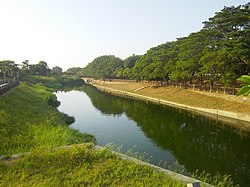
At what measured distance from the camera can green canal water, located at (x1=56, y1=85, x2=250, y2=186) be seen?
15.6 metres

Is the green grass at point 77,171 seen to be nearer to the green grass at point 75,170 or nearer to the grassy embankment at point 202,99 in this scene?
the green grass at point 75,170

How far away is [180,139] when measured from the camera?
21578 millimetres

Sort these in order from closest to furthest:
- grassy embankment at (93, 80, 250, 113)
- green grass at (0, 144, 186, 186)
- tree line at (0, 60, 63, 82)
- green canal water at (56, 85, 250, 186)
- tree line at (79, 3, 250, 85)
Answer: green grass at (0, 144, 186, 186), green canal water at (56, 85, 250, 186), grassy embankment at (93, 80, 250, 113), tree line at (79, 3, 250, 85), tree line at (0, 60, 63, 82)

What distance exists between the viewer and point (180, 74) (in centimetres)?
4100

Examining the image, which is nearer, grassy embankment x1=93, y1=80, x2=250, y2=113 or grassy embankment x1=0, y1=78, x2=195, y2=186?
grassy embankment x1=0, y1=78, x2=195, y2=186

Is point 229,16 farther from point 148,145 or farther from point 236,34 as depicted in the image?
point 148,145

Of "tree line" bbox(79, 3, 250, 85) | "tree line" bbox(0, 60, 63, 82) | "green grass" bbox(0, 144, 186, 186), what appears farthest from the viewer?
"tree line" bbox(0, 60, 63, 82)

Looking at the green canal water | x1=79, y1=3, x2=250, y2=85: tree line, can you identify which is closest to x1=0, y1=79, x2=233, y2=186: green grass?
the green canal water

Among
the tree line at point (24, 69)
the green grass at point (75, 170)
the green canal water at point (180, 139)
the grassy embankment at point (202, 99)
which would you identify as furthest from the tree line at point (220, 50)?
the tree line at point (24, 69)

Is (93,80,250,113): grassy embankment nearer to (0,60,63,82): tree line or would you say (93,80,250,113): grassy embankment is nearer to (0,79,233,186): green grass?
(0,79,233,186): green grass

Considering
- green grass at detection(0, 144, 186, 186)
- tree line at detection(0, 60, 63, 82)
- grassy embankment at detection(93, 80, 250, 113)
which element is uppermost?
tree line at detection(0, 60, 63, 82)

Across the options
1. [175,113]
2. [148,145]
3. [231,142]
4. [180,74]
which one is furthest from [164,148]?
[180,74]

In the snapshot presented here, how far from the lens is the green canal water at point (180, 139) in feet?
51.2

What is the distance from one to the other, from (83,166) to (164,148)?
1104 cm
